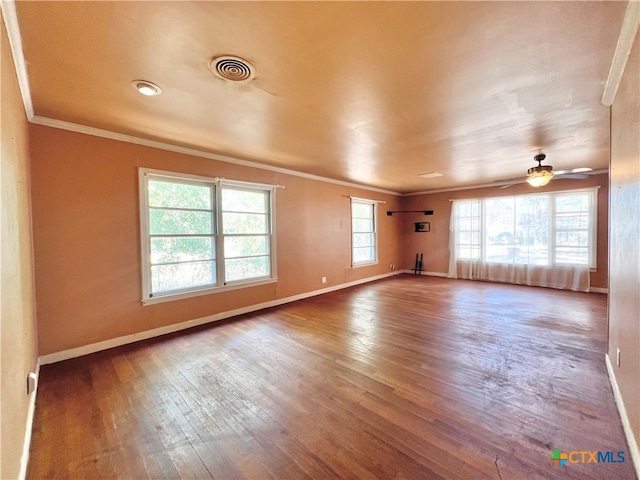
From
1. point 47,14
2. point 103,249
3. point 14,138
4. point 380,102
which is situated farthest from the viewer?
point 103,249

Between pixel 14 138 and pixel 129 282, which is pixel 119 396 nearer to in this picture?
pixel 129 282

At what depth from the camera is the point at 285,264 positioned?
5.06m

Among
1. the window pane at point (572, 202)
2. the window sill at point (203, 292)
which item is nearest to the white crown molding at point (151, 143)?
the window sill at point (203, 292)

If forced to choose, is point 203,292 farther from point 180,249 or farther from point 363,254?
point 363,254

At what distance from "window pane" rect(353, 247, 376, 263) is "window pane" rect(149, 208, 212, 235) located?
154 inches

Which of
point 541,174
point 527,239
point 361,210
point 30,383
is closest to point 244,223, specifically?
point 30,383

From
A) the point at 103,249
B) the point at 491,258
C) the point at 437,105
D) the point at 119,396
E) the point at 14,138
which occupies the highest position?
the point at 437,105

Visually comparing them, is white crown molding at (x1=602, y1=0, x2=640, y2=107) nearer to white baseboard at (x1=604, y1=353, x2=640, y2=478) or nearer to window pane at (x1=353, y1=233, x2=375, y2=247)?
white baseboard at (x1=604, y1=353, x2=640, y2=478)

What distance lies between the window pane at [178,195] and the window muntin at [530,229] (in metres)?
6.52

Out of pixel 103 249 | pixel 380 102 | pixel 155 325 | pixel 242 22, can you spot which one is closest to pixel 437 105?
pixel 380 102

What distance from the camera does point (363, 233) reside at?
7117 millimetres

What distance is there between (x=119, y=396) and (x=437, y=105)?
147 inches

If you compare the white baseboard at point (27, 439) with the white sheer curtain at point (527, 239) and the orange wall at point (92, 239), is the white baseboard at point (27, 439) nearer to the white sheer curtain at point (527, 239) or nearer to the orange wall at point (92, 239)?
the orange wall at point (92, 239)

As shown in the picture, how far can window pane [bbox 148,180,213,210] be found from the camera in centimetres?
351
